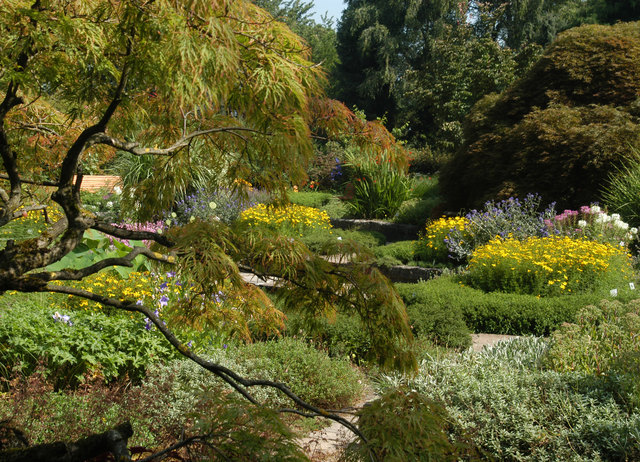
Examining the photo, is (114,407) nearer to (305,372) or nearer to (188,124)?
(305,372)

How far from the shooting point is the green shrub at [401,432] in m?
1.58

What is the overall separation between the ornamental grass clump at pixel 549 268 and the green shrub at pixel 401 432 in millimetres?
4977

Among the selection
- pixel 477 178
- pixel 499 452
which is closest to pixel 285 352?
pixel 499 452

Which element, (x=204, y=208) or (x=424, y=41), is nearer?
(x=204, y=208)

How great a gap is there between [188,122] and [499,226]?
6.78 m

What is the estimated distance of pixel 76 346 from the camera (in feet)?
13.2

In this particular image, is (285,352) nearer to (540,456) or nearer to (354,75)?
(540,456)

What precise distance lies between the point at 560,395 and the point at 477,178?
6914 mm

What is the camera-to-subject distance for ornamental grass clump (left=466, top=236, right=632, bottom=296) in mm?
6457

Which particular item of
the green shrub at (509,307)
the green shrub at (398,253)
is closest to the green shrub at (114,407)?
the green shrub at (509,307)

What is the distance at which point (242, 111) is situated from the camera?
208 cm

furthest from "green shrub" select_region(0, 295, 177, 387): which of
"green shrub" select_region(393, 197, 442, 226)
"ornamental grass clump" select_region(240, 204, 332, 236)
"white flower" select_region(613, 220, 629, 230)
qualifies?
"green shrub" select_region(393, 197, 442, 226)

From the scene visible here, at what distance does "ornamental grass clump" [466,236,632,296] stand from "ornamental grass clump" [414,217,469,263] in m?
1.71

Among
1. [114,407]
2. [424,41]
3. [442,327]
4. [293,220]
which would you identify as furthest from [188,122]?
[424,41]
